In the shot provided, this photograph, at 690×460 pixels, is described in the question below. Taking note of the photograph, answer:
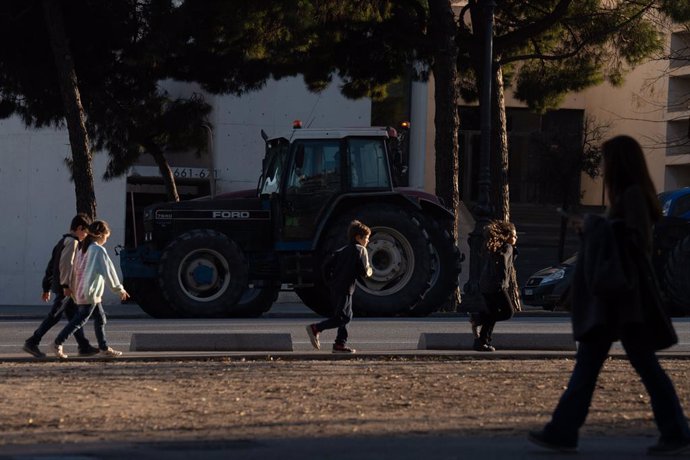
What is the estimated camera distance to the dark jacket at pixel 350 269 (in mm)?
14992

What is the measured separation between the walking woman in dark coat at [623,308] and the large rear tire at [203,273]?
44.9 feet

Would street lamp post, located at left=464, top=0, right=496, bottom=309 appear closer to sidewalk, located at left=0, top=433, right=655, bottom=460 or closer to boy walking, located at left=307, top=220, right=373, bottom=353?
boy walking, located at left=307, top=220, right=373, bottom=353

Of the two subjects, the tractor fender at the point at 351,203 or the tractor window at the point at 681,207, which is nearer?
the tractor fender at the point at 351,203

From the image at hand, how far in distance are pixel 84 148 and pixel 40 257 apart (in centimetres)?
1358

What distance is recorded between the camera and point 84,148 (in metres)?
26.9

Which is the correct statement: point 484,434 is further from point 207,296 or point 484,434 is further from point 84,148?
point 84,148

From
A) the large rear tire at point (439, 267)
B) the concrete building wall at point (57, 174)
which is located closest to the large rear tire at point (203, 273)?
the large rear tire at point (439, 267)

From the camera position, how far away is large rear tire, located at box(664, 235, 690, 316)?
25.0m

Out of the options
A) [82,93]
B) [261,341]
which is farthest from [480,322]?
[82,93]

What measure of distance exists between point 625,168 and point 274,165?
14605 mm

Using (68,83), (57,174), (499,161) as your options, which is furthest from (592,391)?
(57,174)

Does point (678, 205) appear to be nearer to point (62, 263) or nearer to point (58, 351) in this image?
point (62, 263)

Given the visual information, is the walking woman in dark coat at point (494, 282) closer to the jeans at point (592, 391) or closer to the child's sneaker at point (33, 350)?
the child's sneaker at point (33, 350)

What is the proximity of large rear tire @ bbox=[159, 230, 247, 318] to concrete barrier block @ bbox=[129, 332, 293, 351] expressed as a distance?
6314mm
